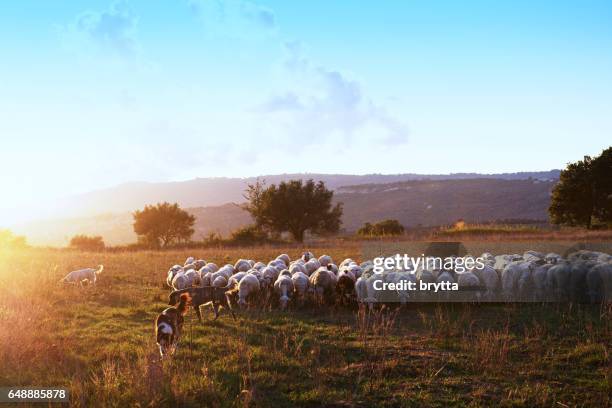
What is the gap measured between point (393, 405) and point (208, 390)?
2.65m

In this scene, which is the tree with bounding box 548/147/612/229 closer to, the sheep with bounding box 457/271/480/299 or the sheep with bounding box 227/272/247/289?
the sheep with bounding box 457/271/480/299

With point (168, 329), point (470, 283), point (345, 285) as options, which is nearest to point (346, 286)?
point (345, 285)

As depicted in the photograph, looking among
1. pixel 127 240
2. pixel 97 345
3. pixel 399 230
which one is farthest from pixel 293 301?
pixel 127 240

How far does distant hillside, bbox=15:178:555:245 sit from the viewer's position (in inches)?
3910

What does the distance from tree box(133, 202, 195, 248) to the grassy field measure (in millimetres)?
46903

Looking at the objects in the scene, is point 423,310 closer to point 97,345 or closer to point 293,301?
point 293,301

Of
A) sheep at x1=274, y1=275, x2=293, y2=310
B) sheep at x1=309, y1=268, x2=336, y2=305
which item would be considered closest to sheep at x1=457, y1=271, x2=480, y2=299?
sheep at x1=309, y1=268, x2=336, y2=305

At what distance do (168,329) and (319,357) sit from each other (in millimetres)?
2734

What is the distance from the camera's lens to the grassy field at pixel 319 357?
6.97m

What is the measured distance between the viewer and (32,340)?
9.55 metres

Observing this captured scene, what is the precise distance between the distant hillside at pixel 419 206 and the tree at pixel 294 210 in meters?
44.5

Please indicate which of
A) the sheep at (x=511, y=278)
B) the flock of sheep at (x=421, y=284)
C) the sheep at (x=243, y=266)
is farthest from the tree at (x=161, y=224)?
the sheep at (x=511, y=278)

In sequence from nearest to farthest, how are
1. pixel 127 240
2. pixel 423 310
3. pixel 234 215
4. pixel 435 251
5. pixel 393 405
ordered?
1. pixel 393 405
2. pixel 423 310
3. pixel 435 251
4. pixel 127 240
5. pixel 234 215

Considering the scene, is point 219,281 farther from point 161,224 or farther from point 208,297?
point 161,224
